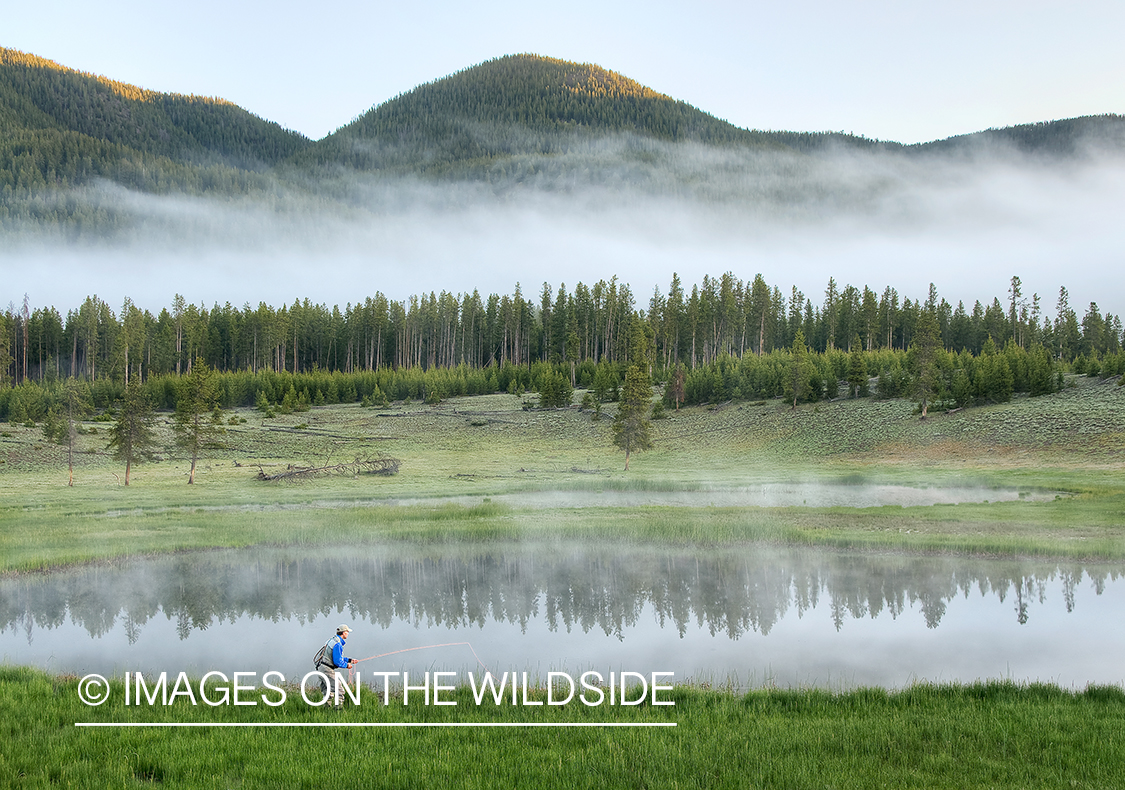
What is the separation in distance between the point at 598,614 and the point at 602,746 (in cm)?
944

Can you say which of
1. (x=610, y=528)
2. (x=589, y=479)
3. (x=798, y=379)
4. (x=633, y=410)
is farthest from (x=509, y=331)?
(x=610, y=528)

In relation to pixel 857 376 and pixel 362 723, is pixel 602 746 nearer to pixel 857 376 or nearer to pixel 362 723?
pixel 362 723

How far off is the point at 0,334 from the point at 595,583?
389 feet

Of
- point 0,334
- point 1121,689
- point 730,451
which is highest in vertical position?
point 0,334

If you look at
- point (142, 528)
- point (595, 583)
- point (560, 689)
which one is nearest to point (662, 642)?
point (560, 689)

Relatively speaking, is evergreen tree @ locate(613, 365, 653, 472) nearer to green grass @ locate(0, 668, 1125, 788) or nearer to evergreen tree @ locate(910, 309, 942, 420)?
evergreen tree @ locate(910, 309, 942, 420)

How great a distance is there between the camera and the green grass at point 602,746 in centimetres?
750

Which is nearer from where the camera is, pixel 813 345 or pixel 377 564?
pixel 377 564

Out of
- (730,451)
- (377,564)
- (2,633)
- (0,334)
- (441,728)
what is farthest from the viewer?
(0,334)

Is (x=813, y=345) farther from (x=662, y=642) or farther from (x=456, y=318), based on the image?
(x=662, y=642)

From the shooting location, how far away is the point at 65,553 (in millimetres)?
24953

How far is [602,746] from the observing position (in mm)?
8484


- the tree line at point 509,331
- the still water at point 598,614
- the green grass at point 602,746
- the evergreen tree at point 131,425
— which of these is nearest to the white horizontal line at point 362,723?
the green grass at point 602,746

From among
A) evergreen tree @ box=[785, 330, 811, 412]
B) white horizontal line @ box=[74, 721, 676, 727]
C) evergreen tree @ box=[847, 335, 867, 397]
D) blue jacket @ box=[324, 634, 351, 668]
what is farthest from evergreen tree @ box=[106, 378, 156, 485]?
evergreen tree @ box=[847, 335, 867, 397]
